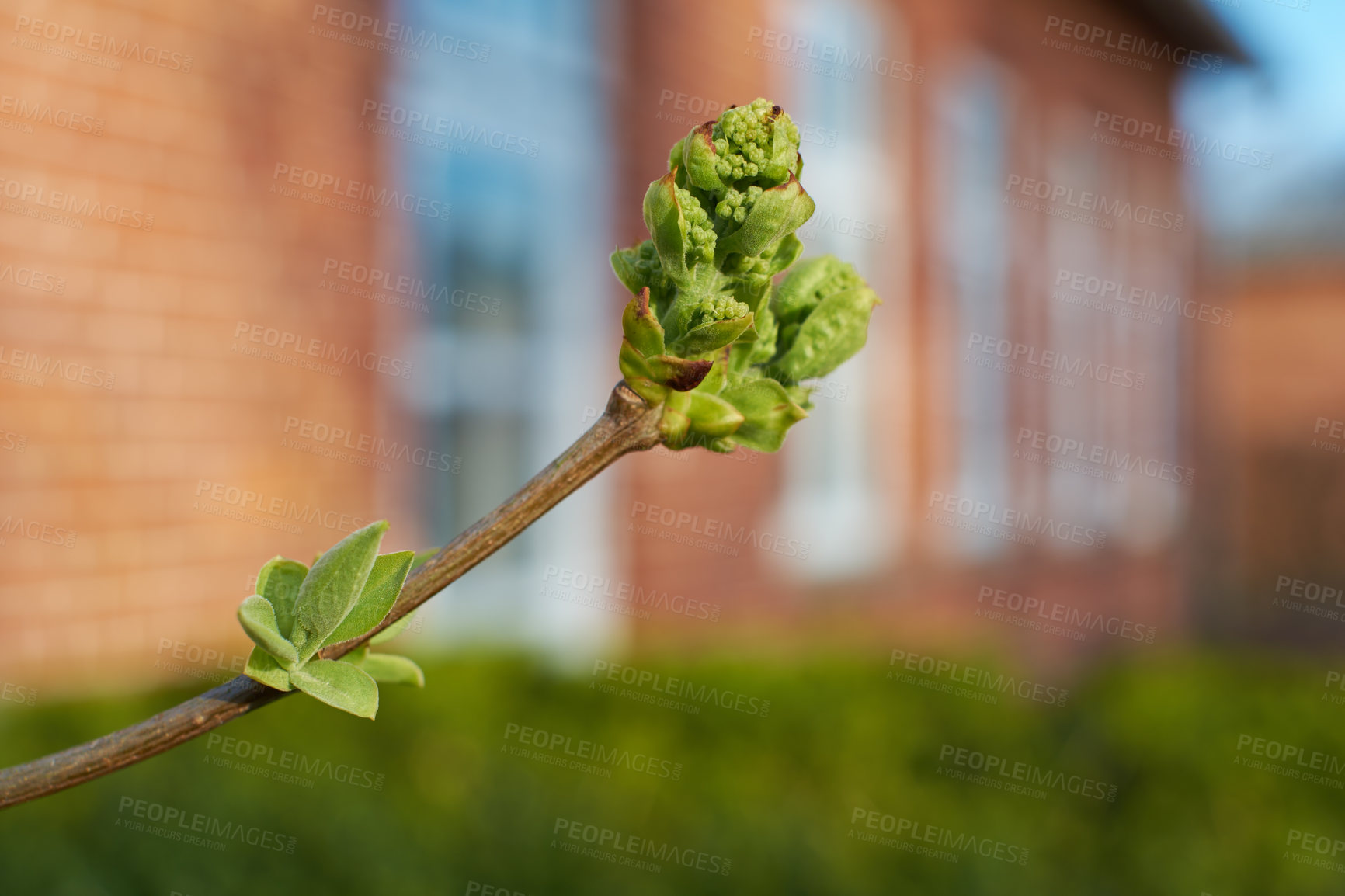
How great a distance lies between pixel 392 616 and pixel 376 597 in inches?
1.4

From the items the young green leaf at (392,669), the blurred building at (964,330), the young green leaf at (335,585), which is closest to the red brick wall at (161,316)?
the blurred building at (964,330)

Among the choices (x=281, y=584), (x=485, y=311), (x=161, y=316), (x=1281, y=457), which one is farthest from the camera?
(x=1281, y=457)

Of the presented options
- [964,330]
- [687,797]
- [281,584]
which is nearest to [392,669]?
[281,584]

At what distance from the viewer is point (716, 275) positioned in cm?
52

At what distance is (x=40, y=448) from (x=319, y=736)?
1240mm

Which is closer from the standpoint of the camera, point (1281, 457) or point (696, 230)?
point (696, 230)

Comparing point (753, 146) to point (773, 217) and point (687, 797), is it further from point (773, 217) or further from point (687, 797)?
point (687, 797)

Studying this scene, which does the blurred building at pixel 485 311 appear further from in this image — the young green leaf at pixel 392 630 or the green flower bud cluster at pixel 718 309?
the green flower bud cluster at pixel 718 309

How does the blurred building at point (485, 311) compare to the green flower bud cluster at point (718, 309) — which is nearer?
the green flower bud cluster at point (718, 309)

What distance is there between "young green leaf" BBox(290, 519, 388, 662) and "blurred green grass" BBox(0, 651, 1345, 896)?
2375 millimetres

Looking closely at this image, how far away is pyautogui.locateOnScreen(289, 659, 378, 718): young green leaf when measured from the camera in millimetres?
467

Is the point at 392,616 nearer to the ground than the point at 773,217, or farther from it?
nearer to the ground

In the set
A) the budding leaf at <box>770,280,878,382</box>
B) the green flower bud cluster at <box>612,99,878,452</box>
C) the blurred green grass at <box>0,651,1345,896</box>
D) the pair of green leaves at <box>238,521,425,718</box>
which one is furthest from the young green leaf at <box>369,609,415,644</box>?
the blurred green grass at <box>0,651,1345,896</box>

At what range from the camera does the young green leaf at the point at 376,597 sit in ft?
1.58
